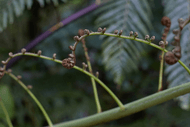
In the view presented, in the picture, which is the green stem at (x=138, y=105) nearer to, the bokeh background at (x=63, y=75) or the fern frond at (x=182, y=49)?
the fern frond at (x=182, y=49)

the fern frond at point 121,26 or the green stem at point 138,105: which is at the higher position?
the fern frond at point 121,26

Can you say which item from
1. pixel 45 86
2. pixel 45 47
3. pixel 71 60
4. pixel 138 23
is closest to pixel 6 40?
pixel 45 47

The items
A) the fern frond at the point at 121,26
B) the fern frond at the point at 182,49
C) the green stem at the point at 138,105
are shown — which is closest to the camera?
the green stem at the point at 138,105

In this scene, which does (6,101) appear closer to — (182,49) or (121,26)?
(121,26)

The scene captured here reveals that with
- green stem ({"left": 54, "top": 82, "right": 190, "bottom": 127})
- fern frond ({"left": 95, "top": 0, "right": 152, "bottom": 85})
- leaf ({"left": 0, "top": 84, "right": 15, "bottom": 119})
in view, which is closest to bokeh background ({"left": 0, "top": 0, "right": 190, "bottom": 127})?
leaf ({"left": 0, "top": 84, "right": 15, "bottom": 119})

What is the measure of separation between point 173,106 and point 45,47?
963 millimetres

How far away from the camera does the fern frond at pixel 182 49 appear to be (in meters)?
0.74

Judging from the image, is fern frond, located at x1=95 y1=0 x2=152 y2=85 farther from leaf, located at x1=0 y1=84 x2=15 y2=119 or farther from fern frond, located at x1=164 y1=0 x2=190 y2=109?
leaf, located at x1=0 y1=84 x2=15 y2=119

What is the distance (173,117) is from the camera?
126 centimetres

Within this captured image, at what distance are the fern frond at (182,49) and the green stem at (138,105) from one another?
0.44m

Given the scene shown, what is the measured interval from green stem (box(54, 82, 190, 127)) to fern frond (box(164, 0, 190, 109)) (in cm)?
44

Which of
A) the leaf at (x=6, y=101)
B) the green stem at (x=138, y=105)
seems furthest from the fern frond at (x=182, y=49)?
the leaf at (x=6, y=101)

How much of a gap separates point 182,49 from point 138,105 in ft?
1.87

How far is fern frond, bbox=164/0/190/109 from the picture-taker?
742 mm
